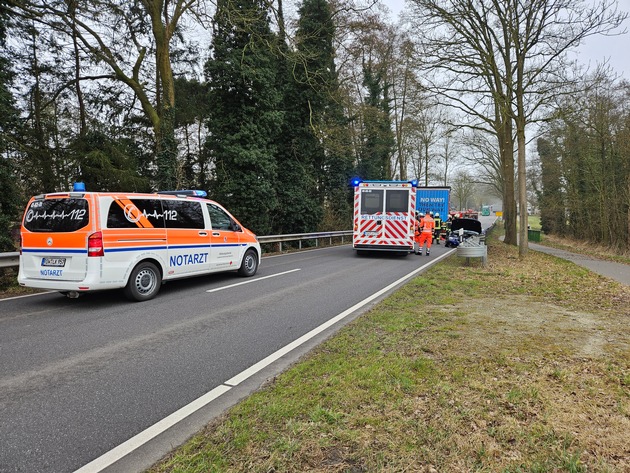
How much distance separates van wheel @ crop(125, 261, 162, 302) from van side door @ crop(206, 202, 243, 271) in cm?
159

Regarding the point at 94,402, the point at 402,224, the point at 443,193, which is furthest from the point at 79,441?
the point at 443,193

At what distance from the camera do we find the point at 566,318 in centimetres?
596

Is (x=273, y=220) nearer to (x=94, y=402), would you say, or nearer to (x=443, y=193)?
(x=443, y=193)

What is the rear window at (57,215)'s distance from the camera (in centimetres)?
658

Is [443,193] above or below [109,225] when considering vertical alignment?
above

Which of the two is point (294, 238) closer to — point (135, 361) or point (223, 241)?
point (223, 241)

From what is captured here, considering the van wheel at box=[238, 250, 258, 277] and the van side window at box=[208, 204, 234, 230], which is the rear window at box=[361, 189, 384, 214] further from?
the van side window at box=[208, 204, 234, 230]

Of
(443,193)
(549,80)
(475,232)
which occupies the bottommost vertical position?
(475,232)

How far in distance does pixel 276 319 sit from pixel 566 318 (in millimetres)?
4571

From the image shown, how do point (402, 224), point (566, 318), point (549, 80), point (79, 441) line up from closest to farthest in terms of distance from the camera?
point (79, 441)
point (566, 318)
point (549, 80)
point (402, 224)

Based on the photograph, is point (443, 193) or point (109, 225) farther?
point (443, 193)

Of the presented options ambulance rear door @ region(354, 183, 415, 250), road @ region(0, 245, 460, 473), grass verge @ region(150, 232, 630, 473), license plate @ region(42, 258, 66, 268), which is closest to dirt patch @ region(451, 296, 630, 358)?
grass verge @ region(150, 232, 630, 473)

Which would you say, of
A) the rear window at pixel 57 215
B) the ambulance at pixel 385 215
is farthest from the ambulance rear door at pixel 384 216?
the rear window at pixel 57 215

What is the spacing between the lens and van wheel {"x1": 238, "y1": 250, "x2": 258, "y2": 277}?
9.92m
